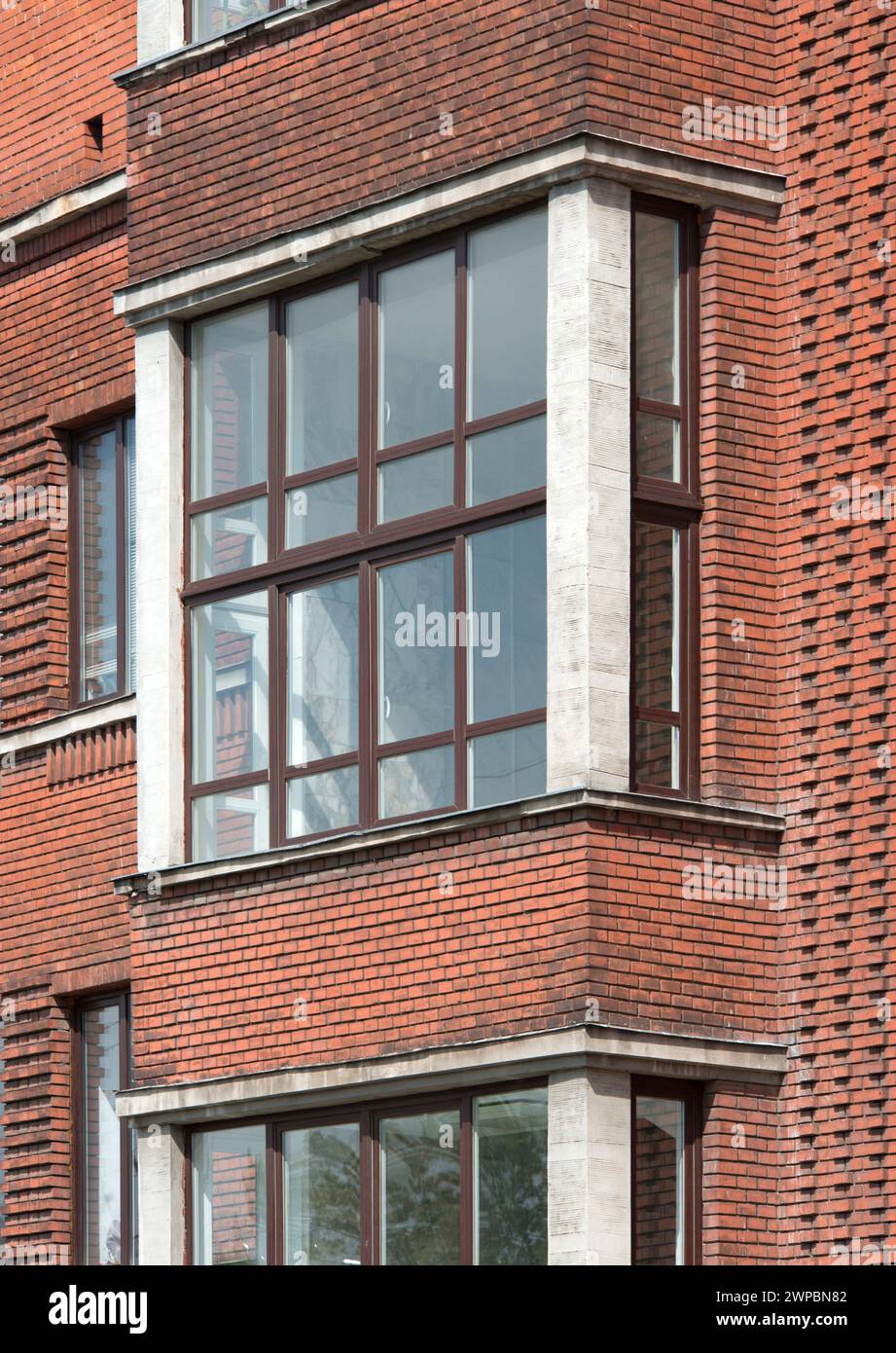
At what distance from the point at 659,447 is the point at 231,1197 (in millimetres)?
4842

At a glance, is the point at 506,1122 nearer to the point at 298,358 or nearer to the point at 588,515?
the point at 588,515

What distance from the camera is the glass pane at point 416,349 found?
1591 centimetres

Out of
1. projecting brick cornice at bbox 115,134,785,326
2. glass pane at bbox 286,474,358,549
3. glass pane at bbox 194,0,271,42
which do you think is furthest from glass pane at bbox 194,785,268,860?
glass pane at bbox 194,0,271,42

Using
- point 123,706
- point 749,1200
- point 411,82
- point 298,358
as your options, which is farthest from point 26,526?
point 749,1200

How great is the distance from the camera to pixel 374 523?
16.2m

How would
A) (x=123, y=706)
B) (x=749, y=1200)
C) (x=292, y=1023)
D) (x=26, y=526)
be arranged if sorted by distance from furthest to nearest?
1. (x=26, y=526)
2. (x=123, y=706)
3. (x=292, y=1023)
4. (x=749, y=1200)

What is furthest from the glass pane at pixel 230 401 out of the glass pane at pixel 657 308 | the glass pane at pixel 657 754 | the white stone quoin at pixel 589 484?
the glass pane at pixel 657 754

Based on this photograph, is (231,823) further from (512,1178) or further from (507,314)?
(507,314)

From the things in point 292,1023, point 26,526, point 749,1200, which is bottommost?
point 749,1200

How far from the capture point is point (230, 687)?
16.9m

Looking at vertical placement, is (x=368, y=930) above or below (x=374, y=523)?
below

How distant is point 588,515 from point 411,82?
9.52ft

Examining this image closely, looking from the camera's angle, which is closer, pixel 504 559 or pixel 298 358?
pixel 504 559

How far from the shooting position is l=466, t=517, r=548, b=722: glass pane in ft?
Answer: 49.9
